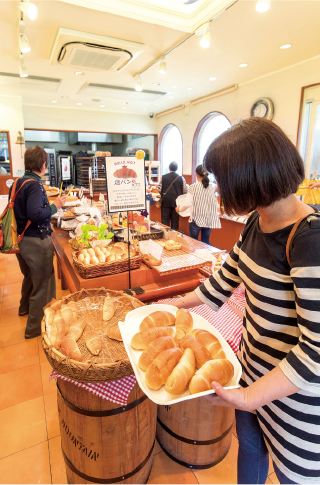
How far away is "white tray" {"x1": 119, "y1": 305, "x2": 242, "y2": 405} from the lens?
2.88 ft

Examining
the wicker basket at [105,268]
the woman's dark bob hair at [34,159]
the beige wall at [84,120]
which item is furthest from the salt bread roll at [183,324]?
the beige wall at [84,120]

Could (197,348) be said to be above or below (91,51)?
below

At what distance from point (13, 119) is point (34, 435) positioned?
832 centimetres

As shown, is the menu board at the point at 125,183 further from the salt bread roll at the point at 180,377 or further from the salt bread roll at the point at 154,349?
the salt bread roll at the point at 180,377

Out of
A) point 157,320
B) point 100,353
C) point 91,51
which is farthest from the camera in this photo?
point 91,51

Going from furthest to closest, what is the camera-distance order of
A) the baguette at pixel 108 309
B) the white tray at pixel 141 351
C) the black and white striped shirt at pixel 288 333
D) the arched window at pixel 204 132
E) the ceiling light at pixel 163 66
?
the arched window at pixel 204 132
the ceiling light at pixel 163 66
the baguette at pixel 108 309
the white tray at pixel 141 351
the black and white striped shirt at pixel 288 333

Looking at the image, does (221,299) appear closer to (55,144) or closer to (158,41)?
(158,41)

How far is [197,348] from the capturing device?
3.43 ft

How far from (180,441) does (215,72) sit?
620 centimetres

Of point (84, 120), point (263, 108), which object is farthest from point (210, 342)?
point (84, 120)

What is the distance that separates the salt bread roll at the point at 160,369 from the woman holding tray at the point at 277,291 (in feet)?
0.54

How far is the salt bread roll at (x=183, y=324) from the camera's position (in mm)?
1159

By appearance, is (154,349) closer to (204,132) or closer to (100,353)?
(100,353)

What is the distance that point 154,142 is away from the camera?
36.7ft
